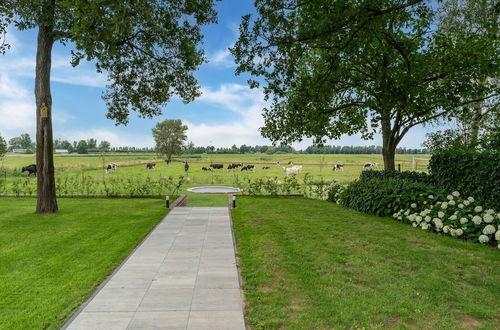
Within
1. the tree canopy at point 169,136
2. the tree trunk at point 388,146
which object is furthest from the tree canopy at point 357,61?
the tree canopy at point 169,136

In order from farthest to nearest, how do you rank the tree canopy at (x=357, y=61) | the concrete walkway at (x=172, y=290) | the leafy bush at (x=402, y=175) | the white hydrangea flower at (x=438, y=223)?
the leafy bush at (x=402, y=175) < the white hydrangea flower at (x=438, y=223) < the tree canopy at (x=357, y=61) < the concrete walkway at (x=172, y=290)

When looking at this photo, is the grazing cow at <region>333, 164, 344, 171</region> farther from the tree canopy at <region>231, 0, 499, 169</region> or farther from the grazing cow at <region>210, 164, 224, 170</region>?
the tree canopy at <region>231, 0, 499, 169</region>

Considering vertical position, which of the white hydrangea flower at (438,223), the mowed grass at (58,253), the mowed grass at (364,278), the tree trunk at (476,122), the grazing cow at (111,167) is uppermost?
the tree trunk at (476,122)

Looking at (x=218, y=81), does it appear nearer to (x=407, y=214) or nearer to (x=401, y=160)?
(x=407, y=214)

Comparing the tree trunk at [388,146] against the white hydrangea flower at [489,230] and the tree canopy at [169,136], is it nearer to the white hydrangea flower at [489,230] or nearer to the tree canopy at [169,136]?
the white hydrangea flower at [489,230]

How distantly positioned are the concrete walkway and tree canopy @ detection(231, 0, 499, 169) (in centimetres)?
445

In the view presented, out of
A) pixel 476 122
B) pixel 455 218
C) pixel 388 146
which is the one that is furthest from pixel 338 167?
pixel 455 218

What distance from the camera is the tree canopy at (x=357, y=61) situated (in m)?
6.19

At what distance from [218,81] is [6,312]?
14.3 metres

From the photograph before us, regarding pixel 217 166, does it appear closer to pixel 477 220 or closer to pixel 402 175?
pixel 402 175

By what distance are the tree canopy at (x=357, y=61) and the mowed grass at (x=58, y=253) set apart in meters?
5.04

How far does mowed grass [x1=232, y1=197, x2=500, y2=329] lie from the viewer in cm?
330

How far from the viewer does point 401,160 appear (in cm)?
1975

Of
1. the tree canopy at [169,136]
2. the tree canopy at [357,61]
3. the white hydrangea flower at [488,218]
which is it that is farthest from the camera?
the tree canopy at [169,136]
